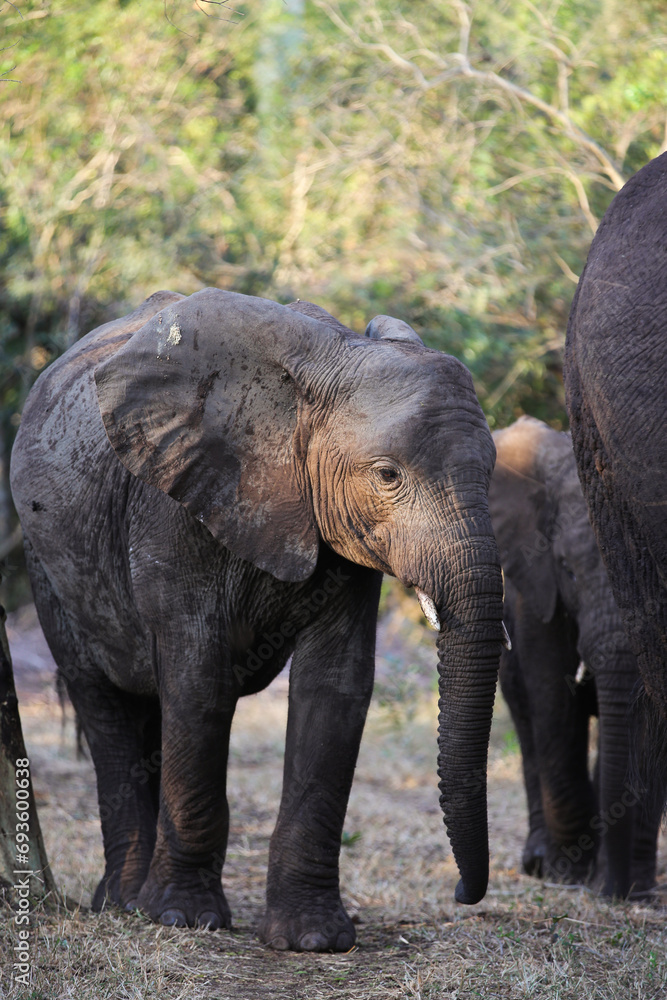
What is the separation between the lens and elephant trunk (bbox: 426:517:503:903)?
3.63 m

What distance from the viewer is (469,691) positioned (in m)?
3.67

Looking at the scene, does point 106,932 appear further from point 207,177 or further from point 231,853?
point 207,177

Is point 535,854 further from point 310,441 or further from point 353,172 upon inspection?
point 353,172

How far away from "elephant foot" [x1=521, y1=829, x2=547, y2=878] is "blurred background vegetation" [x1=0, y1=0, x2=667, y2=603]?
14.9ft

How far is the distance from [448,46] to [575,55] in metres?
2.65

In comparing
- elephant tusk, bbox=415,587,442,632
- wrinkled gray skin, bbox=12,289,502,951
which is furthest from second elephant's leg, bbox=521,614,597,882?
elephant tusk, bbox=415,587,442,632

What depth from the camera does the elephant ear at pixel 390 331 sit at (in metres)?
4.22

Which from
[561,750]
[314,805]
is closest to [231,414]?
[314,805]

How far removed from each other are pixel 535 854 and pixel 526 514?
1900 mm

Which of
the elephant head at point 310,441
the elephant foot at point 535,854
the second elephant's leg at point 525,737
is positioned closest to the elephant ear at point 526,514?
the second elephant's leg at point 525,737

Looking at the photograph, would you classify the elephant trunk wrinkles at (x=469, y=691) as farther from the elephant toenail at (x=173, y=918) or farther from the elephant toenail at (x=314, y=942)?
the elephant toenail at (x=173, y=918)

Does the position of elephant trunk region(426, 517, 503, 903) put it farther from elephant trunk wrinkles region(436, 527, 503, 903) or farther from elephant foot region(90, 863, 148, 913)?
elephant foot region(90, 863, 148, 913)

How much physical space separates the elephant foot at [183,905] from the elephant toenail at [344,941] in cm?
48

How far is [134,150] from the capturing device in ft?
42.6
